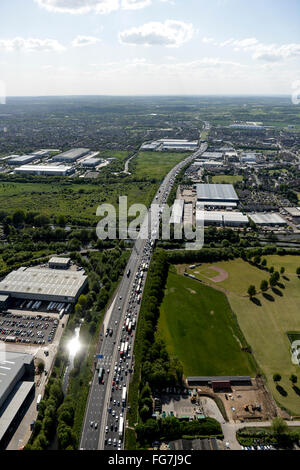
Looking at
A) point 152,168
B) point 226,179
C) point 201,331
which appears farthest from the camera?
point 152,168

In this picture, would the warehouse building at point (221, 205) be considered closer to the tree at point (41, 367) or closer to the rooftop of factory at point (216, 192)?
the rooftop of factory at point (216, 192)

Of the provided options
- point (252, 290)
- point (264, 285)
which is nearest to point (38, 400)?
point (252, 290)

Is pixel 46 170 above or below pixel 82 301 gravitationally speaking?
above

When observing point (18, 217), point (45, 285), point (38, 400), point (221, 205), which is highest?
point (221, 205)

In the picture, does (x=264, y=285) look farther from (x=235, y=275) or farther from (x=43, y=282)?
(x=43, y=282)

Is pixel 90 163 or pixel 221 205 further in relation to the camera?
pixel 90 163

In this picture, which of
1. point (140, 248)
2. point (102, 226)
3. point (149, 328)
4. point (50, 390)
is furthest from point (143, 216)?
point (50, 390)
